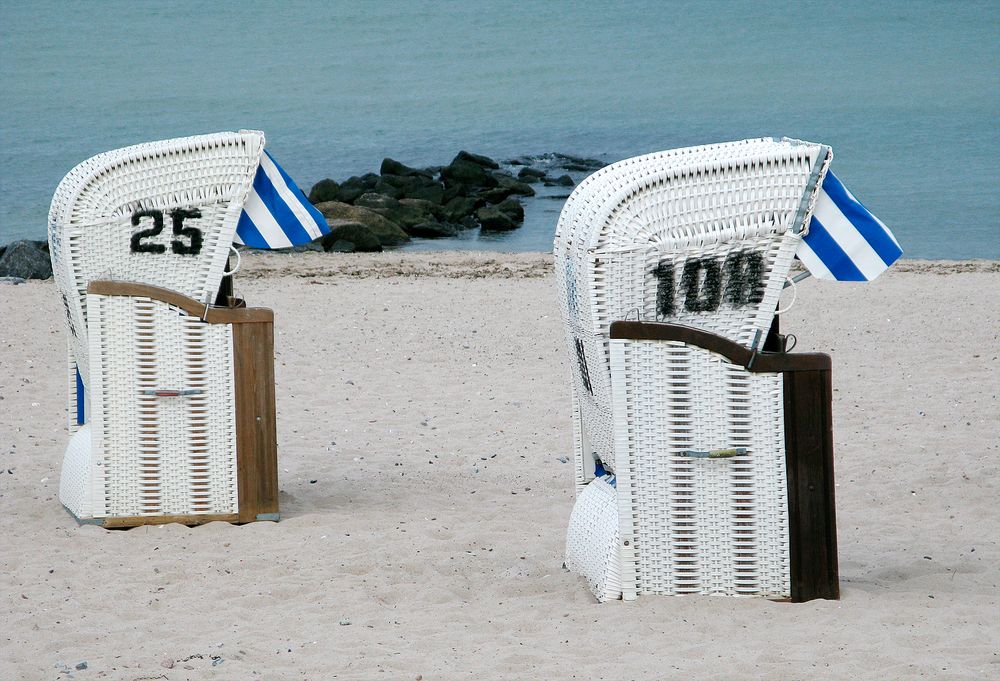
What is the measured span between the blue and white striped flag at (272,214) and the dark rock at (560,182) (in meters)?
28.6

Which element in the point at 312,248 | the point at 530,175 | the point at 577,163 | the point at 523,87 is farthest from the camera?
the point at 523,87

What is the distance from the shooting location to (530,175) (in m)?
35.7

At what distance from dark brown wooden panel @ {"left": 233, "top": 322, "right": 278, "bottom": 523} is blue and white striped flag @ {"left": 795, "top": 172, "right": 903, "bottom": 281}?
2.80m

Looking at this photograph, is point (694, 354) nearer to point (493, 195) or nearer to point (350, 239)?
point (350, 239)

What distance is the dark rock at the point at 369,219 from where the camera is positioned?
22203 millimetres

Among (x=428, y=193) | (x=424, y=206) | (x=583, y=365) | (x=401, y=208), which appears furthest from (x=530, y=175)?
(x=583, y=365)

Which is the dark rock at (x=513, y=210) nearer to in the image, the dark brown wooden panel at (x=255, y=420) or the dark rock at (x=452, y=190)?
the dark rock at (x=452, y=190)

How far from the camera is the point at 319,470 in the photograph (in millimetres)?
A: 7578

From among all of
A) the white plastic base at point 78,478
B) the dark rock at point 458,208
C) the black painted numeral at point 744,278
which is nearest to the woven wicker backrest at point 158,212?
the white plastic base at point 78,478

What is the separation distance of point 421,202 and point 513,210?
7.29ft

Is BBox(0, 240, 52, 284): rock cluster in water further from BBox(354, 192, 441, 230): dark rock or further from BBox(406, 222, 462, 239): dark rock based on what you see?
BBox(406, 222, 462, 239): dark rock

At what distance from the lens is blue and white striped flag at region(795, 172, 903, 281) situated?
15.6 feet

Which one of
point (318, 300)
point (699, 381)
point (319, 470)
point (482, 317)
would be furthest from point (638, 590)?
point (318, 300)

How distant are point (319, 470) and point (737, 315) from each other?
357 cm
